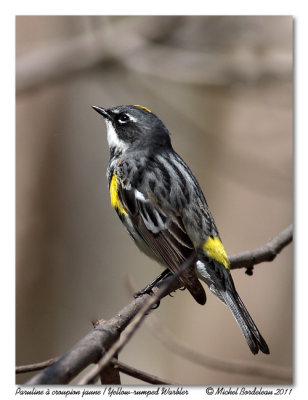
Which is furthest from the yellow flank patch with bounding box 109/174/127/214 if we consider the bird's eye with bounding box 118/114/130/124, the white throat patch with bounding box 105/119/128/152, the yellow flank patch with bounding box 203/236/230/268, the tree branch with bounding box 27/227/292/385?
the tree branch with bounding box 27/227/292/385

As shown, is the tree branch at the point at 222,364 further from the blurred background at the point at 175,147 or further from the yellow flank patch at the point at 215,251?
the yellow flank patch at the point at 215,251

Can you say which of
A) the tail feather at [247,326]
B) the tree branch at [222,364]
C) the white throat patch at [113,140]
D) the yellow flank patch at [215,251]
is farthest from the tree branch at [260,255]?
the white throat patch at [113,140]

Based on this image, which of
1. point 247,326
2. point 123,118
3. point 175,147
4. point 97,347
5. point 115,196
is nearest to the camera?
point 97,347

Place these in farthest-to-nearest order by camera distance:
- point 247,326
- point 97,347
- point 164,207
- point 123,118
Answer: point 123,118
point 164,207
point 247,326
point 97,347

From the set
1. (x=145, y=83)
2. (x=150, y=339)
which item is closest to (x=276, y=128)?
(x=145, y=83)

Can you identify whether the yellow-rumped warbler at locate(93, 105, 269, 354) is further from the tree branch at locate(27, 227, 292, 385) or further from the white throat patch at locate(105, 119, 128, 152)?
the tree branch at locate(27, 227, 292, 385)

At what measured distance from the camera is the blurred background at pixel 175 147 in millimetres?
3689

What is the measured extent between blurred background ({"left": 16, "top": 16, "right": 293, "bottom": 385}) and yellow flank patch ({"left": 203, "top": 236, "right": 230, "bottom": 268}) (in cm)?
53

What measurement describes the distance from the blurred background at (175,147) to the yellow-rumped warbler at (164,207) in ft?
1.44

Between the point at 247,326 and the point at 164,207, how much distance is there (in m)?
0.75

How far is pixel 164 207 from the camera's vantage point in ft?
10.5

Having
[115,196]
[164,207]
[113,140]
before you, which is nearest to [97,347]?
[164,207]

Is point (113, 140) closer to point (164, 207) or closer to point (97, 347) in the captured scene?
point (164, 207)
